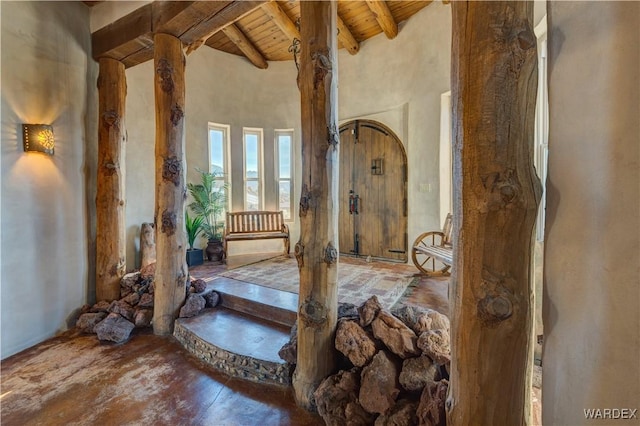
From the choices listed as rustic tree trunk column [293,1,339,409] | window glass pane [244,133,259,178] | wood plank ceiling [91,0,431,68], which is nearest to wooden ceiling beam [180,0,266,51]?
wood plank ceiling [91,0,431,68]

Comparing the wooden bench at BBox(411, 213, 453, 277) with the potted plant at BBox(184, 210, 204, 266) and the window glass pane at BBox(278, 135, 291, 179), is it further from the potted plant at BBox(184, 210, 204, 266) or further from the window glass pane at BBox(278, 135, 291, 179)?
the potted plant at BBox(184, 210, 204, 266)

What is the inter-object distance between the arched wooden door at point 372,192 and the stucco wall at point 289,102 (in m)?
0.19

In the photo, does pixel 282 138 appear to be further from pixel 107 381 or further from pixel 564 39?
pixel 564 39

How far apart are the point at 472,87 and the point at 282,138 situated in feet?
14.7

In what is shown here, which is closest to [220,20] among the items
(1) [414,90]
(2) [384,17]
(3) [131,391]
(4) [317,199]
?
(4) [317,199]

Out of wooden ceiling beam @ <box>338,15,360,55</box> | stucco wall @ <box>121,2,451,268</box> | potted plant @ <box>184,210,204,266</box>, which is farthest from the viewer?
potted plant @ <box>184,210,204,266</box>

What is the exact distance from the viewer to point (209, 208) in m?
4.38

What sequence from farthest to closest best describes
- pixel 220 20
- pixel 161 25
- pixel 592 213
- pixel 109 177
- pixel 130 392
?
1. pixel 109 177
2. pixel 161 25
3. pixel 220 20
4. pixel 130 392
5. pixel 592 213

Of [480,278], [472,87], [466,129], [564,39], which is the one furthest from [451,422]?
[564,39]

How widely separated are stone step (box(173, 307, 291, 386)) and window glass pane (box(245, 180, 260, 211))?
2.68m

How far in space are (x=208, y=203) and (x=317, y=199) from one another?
323 cm

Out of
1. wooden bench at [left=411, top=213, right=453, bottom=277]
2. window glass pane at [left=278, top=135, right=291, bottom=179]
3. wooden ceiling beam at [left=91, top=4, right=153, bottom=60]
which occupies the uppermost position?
wooden ceiling beam at [left=91, top=4, right=153, bottom=60]

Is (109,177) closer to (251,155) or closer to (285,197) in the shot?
(251,155)

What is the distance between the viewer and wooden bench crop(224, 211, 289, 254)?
4.44 m
